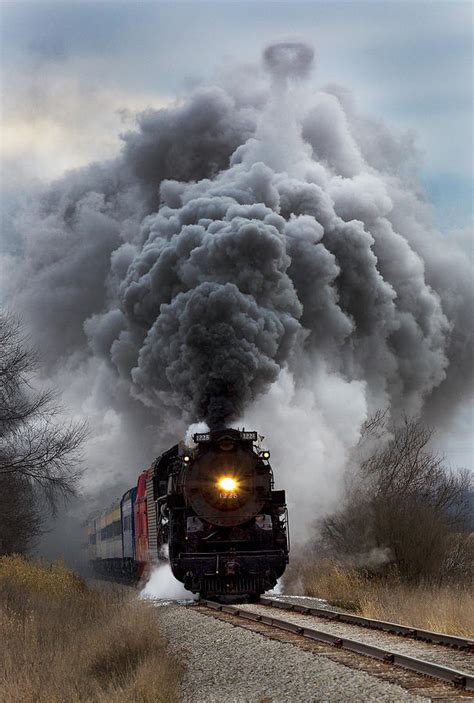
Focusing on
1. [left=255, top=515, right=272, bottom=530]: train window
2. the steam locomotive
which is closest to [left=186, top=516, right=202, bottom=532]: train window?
the steam locomotive

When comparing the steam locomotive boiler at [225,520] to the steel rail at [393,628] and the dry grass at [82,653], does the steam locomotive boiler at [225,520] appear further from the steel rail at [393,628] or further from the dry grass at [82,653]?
the dry grass at [82,653]

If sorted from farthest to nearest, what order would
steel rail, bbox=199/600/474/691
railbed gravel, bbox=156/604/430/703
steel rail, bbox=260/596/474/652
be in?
steel rail, bbox=260/596/474/652, steel rail, bbox=199/600/474/691, railbed gravel, bbox=156/604/430/703

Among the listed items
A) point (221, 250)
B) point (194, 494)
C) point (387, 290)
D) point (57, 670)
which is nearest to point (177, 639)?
point (57, 670)

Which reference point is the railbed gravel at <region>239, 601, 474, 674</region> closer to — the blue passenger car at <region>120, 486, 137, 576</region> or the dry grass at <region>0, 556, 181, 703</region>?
the dry grass at <region>0, 556, 181, 703</region>

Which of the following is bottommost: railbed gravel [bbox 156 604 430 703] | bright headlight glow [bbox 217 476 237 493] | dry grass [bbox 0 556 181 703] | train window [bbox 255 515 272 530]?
railbed gravel [bbox 156 604 430 703]

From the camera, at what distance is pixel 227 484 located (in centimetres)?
1441

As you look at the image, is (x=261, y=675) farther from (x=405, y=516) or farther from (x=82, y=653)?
(x=405, y=516)

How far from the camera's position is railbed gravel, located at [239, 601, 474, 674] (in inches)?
309

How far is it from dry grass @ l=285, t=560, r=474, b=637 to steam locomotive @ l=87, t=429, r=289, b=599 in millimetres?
1395

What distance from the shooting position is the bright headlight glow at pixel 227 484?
567 inches

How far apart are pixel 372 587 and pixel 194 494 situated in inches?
135

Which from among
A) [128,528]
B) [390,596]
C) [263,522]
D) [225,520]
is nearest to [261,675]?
[390,596]

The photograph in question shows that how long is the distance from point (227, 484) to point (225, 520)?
0.58m

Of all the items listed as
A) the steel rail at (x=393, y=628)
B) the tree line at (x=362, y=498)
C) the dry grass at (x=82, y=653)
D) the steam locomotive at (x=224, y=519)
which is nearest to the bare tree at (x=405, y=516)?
the tree line at (x=362, y=498)
